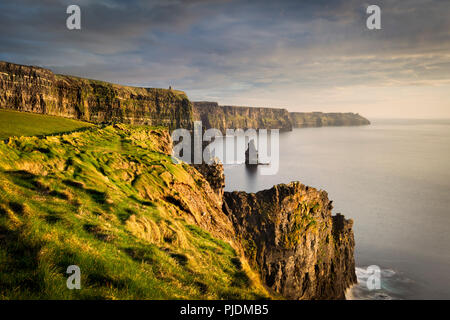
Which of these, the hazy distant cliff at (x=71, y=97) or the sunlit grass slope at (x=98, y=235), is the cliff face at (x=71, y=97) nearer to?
the hazy distant cliff at (x=71, y=97)

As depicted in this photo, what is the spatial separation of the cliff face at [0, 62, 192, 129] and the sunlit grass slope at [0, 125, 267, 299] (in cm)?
11796

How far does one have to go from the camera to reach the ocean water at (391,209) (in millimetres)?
61750

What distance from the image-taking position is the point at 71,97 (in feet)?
452

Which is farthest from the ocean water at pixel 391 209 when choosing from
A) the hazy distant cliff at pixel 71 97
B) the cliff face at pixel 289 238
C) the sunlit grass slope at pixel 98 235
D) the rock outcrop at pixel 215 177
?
the hazy distant cliff at pixel 71 97

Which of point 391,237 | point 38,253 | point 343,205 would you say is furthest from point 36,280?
point 343,205

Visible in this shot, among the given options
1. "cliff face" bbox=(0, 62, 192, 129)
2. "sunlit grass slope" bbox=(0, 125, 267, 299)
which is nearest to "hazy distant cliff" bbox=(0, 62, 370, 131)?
"cliff face" bbox=(0, 62, 192, 129)

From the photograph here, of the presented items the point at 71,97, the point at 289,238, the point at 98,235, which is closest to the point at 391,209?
the point at 289,238

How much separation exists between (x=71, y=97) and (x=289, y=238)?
141679 millimetres

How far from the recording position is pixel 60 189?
12305 mm

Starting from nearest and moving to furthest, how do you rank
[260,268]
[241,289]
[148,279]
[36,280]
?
[36,280] < [148,279] < [241,289] < [260,268]

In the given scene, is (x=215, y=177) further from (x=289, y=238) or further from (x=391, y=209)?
(x=391, y=209)

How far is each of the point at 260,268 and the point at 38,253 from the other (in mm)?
34153

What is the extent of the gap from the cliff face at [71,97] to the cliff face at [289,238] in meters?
114

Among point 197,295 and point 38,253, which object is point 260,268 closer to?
point 197,295
